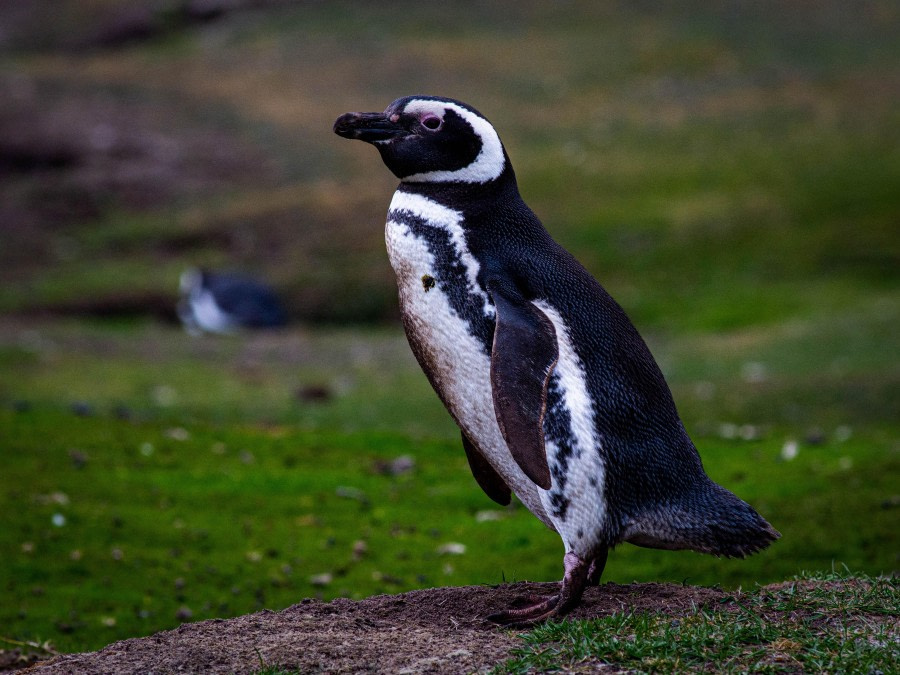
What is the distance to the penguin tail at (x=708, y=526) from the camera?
Result: 5305 mm

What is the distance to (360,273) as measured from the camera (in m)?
22.9

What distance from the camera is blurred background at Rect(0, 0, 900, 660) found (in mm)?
9219

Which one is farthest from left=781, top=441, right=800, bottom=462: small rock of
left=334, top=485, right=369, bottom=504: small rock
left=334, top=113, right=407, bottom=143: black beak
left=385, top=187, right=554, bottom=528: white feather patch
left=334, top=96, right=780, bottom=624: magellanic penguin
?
left=334, top=113, right=407, bottom=143: black beak

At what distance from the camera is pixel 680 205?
25.7 meters

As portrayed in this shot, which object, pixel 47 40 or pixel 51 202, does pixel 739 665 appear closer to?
pixel 51 202

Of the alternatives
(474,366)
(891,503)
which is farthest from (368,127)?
(891,503)

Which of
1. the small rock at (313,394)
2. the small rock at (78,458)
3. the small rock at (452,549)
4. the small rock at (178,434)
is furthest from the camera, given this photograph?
the small rock at (313,394)

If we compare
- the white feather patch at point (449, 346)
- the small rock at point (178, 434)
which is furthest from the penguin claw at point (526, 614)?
the small rock at point (178, 434)

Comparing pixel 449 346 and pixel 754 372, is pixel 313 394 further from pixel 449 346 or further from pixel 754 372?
pixel 449 346

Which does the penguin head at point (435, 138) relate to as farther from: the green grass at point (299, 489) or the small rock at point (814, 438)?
the small rock at point (814, 438)

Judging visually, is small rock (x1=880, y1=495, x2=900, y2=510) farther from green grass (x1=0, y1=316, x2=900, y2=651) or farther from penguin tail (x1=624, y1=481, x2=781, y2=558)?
penguin tail (x1=624, y1=481, x2=781, y2=558)

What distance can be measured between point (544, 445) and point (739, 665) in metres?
1.24

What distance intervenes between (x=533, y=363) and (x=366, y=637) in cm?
137

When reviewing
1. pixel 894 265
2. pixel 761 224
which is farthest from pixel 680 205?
pixel 894 265
